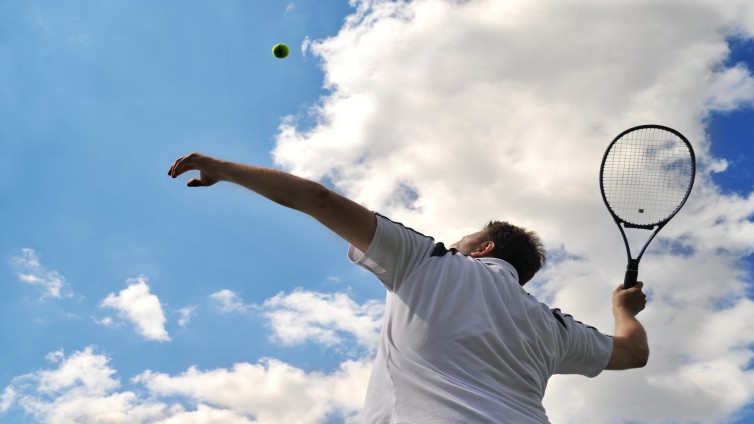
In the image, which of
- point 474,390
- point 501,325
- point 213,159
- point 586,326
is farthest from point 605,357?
point 213,159

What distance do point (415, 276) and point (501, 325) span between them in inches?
25.2

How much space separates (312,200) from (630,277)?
396 centimetres

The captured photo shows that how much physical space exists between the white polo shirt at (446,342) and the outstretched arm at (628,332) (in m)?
1.41

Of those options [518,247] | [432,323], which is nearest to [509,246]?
[518,247]

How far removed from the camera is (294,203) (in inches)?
176

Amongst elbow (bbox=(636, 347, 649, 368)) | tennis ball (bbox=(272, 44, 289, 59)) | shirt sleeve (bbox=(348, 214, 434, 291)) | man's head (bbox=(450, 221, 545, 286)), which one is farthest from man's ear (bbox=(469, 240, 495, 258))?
tennis ball (bbox=(272, 44, 289, 59))

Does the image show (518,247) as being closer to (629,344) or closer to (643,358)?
(629,344)

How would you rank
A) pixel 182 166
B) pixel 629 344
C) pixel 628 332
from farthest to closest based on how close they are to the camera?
1. pixel 628 332
2. pixel 629 344
3. pixel 182 166

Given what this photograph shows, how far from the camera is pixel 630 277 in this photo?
281 inches

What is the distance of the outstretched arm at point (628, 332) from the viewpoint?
6.18 meters

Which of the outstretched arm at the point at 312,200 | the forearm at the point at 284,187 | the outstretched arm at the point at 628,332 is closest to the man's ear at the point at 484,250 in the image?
the outstretched arm at the point at 628,332

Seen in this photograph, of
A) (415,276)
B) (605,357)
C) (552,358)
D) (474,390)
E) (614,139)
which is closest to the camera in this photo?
(474,390)

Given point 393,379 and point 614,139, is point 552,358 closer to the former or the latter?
point 393,379

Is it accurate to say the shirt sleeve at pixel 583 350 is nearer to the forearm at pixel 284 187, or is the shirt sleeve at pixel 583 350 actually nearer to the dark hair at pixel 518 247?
the dark hair at pixel 518 247
